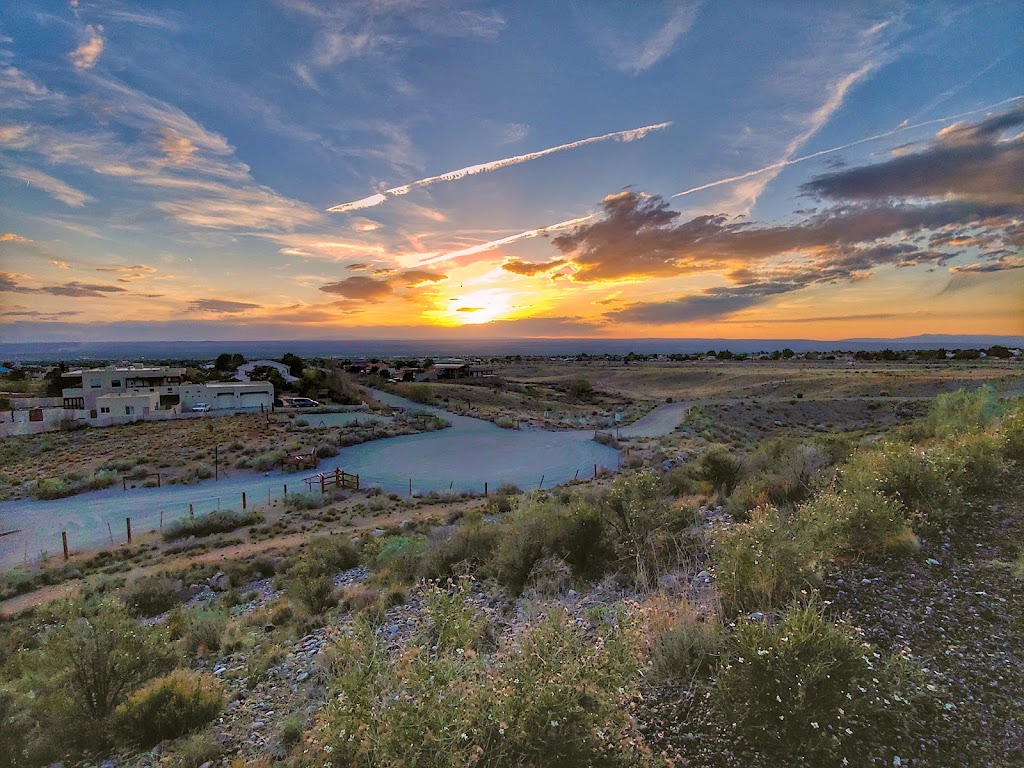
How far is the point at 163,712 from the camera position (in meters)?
4.89

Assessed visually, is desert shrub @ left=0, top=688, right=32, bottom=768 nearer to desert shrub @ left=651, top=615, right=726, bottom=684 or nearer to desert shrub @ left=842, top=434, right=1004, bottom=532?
desert shrub @ left=651, top=615, right=726, bottom=684

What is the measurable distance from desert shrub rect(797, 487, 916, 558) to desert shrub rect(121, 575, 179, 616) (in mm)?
12060

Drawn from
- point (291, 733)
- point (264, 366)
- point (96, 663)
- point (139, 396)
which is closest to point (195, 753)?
point (291, 733)

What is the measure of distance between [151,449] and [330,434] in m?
10.6

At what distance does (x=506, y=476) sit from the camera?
24.4 metres

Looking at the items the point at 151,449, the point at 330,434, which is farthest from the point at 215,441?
the point at 330,434

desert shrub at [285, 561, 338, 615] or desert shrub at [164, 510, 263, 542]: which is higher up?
desert shrub at [285, 561, 338, 615]

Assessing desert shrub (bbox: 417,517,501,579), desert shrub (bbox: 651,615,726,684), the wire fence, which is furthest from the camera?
the wire fence

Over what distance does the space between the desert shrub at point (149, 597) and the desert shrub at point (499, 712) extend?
9.27 m

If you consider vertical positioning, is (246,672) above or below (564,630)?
below

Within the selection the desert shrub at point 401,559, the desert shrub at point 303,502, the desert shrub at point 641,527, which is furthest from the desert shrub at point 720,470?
the desert shrub at point 303,502

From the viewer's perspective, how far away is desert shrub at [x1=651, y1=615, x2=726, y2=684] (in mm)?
3793

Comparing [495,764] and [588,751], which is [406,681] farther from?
[588,751]

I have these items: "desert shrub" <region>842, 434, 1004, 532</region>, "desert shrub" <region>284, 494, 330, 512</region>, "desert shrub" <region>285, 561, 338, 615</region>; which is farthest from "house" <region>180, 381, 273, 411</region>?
"desert shrub" <region>842, 434, 1004, 532</region>
